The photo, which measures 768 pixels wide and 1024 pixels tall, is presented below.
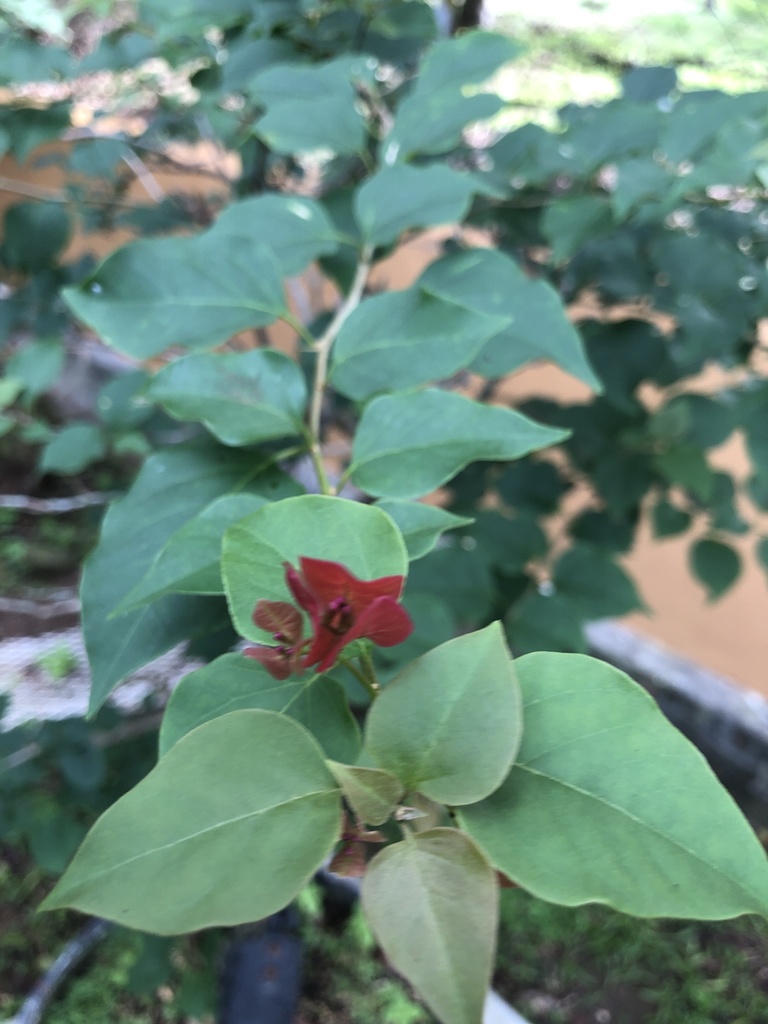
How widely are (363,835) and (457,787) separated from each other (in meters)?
0.03

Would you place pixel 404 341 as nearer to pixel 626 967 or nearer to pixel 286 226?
pixel 286 226

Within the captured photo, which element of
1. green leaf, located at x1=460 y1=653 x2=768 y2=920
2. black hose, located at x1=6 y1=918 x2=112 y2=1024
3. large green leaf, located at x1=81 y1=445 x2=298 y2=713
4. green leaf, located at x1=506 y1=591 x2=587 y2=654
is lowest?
black hose, located at x1=6 y1=918 x2=112 y2=1024

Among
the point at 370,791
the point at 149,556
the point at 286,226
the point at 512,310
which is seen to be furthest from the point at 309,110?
the point at 370,791

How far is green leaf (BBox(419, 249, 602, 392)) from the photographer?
0.38 m

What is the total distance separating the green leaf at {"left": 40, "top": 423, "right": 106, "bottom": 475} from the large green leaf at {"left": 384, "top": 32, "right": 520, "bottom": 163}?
481 millimetres

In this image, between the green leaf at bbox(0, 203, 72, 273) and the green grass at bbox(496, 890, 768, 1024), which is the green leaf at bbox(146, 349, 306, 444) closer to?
the green leaf at bbox(0, 203, 72, 273)

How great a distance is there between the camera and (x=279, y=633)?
188 mm

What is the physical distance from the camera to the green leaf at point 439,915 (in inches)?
5.6

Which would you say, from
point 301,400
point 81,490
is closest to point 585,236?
point 301,400

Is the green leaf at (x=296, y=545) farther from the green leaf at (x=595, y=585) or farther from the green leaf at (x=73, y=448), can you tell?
the green leaf at (x=73, y=448)

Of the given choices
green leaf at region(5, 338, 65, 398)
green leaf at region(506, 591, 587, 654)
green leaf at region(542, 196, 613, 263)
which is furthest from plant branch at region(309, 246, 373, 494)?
green leaf at region(5, 338, 65, 398)

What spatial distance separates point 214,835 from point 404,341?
231mm

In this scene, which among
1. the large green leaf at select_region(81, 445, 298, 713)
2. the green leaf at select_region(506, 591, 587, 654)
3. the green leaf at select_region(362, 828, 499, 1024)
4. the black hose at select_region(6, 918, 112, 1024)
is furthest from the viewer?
the black hose at select_region(6, 918, 112, 1024)

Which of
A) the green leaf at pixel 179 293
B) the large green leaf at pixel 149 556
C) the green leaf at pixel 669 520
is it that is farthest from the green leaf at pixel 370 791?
the green leaf at pixel 669 520
